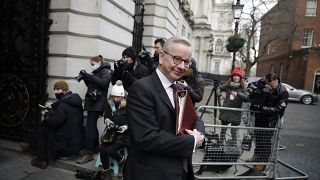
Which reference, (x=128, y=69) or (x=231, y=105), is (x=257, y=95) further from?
(x=128, y=69)

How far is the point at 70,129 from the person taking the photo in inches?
214

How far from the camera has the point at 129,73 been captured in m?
5.43

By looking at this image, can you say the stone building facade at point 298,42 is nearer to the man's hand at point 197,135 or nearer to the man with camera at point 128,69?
the man with camera at point 128,69

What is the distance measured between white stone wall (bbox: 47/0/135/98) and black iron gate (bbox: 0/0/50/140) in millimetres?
164

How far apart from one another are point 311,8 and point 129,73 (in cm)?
3907

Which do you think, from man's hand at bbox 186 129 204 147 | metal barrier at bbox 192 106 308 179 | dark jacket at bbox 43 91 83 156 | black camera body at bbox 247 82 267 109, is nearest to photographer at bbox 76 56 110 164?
dark jacket at bbox 43 91 83 156

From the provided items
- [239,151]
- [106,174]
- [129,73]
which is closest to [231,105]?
[239,151]

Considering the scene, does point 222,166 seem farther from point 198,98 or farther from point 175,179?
point 175,179

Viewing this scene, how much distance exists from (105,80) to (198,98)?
74.7 inches

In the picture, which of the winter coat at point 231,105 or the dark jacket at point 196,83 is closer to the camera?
the dark jacket at point 196,83

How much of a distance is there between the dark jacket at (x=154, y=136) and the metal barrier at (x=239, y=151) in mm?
2838

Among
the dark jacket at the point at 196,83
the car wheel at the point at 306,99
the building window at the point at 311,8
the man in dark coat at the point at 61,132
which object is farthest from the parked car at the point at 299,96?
the man in dark coat at the point at 61,132

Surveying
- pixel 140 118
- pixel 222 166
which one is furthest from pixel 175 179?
pixel 222 166

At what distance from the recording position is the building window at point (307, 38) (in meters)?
38.7
